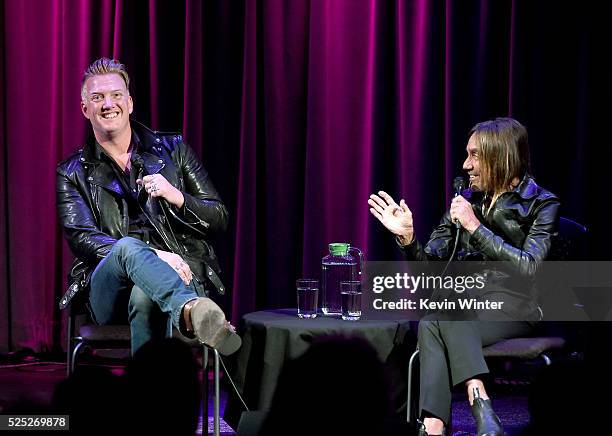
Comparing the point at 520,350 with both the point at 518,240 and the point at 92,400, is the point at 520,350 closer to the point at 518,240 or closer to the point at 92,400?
the point at 518,240

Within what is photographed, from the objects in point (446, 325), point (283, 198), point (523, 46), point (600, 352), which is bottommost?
point (600, 352)

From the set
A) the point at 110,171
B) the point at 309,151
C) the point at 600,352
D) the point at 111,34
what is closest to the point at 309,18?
the point at 309,151

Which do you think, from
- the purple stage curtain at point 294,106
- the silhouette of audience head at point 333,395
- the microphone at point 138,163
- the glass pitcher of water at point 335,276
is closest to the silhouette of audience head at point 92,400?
the silhouette of audience head at point 333,395

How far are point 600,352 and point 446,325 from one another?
134 centimetres

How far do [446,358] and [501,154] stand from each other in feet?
2.57

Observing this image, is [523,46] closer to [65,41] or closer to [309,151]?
[309,151]

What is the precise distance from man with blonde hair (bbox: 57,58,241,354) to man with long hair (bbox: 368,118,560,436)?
2.41 ft

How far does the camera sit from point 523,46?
4035 millimetres

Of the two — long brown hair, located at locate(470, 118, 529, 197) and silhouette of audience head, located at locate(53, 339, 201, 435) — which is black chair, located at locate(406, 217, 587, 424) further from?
silhouette of audience head, located at locate(53, 339, 201, 435)

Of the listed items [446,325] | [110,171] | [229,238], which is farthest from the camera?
[229,238]

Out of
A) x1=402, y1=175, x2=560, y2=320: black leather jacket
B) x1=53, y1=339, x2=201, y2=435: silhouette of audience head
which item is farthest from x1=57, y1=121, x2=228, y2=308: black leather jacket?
x1=53, y1=339, x2=201, y2=435: silhouette of audience head

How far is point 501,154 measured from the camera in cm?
299

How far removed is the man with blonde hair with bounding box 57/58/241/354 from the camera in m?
2.86

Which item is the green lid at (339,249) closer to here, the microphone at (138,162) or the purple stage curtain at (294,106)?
the microphone at (138,162)
